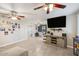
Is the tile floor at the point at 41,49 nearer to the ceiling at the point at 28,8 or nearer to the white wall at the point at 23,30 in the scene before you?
the white wall at the point at 23,30

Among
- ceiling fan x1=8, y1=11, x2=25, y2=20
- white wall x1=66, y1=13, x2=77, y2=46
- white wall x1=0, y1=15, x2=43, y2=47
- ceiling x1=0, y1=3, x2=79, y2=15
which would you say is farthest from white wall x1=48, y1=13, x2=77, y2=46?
ceiling fan x1=8, y1=11, x2=25, y2=20

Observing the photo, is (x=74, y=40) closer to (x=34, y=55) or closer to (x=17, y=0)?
(x=34, y=55)

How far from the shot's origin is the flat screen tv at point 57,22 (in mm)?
1791

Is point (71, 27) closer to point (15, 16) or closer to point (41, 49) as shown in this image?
point (41, 49)

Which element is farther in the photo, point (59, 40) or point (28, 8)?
point (59, 40)

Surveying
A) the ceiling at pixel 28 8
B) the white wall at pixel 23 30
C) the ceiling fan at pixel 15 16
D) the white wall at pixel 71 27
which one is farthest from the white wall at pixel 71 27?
the ceiling fan at pixel 15 16

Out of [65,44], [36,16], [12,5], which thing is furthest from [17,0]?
[65,44]

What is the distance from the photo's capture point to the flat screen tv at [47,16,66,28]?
1791 millimetres

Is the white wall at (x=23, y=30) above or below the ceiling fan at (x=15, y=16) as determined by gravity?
below

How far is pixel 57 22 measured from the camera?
182 cm

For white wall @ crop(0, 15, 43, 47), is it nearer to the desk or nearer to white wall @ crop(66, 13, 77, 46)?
the desk

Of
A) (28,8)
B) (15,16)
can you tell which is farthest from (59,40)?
(15,16)

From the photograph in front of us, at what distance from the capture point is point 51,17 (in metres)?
1.81

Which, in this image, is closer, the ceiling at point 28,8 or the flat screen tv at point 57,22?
the ceiling at point 28,8
